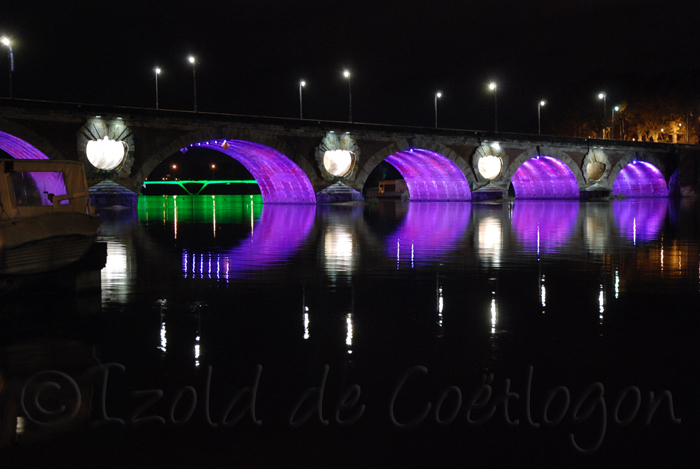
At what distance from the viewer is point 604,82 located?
3605 inches

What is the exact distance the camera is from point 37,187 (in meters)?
10.1

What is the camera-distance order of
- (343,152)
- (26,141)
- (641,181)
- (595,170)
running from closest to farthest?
(26,141) → (343,152) → (595,170) → (641,181)

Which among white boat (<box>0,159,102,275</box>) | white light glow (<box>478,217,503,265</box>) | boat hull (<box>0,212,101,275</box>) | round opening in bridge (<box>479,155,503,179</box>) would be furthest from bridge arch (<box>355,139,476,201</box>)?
boat hull (<box>0,212,101,275</box>)

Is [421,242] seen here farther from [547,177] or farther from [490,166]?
[547,177]

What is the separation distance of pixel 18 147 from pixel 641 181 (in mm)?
59005

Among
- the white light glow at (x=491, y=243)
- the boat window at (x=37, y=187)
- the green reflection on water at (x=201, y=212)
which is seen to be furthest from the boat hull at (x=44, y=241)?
the green reflection on water at (x=201, y=212)

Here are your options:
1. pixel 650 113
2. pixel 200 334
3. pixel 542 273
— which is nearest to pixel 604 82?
pixel 650 113

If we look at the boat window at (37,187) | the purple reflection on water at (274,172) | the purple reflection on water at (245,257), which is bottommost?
the purple reflection on water at (245,257)

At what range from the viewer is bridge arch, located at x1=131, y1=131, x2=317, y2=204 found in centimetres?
3807

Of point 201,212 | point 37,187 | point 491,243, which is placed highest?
point 201,212

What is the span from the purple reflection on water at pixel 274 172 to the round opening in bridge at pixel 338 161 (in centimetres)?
174

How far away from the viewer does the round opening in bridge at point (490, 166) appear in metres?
52.3

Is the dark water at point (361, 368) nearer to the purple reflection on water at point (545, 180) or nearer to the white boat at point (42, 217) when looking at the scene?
the white boat at point (42, 217)

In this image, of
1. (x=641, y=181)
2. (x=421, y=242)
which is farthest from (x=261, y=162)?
(x=641, y=181)
